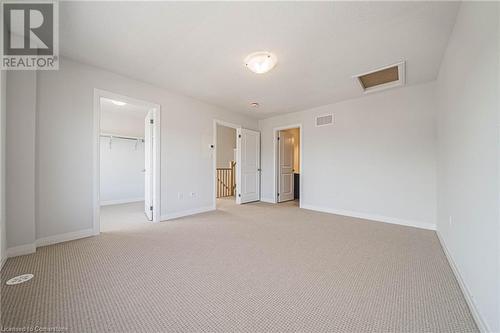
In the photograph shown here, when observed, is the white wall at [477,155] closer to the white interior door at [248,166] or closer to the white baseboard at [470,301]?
the white baseboard at [470,301]

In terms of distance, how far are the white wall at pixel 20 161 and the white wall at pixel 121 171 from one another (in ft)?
11.0

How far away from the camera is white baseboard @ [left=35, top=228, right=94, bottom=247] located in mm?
2566

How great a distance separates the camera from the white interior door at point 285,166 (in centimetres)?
600

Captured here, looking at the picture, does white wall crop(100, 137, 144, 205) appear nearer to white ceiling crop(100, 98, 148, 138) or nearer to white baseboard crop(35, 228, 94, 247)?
white ceiling crop(100, 98, 148, 138)

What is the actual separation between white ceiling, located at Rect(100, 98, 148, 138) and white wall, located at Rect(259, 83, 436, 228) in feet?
13.5

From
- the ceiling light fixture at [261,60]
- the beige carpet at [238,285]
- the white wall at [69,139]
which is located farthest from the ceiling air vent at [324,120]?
the white wall at [69,139]

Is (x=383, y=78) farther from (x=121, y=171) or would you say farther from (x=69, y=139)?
(x=121, y=171)

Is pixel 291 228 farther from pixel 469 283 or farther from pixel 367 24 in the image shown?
pixel 367 24

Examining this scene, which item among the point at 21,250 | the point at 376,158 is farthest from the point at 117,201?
the point at 376,158

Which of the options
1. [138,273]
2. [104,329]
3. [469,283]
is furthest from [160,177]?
[469,283]

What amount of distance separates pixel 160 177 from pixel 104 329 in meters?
2.78

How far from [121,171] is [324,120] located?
18.7ft

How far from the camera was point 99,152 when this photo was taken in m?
3.02

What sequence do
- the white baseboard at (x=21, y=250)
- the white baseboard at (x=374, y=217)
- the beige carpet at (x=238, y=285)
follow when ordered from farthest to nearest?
1. the white baseboard at (x=374, y=217)
2. the white baseboard at (x=21, y=250)
3. the beige carpet at (x=238, y=285)
